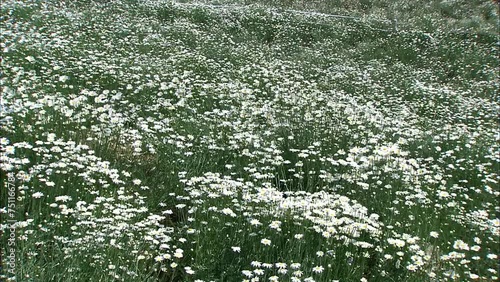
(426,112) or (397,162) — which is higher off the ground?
(397,162)

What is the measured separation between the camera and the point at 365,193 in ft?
14.3

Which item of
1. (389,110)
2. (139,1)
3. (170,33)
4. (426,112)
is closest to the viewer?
(389,110)

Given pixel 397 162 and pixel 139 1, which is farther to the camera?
pixel 139 1

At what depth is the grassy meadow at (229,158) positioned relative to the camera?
3.11 meters

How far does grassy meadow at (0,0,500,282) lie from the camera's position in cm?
311

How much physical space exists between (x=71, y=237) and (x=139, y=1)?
11429mm

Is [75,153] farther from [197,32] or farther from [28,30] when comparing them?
[197,32]

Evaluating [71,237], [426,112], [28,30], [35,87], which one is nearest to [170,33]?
[28,30]

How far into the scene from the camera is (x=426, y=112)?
25.5 ft

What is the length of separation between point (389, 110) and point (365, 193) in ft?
11.0

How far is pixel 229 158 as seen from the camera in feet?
16.1

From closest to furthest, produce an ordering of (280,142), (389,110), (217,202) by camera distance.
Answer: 1. (217,202)
2. (280,142)
3. (389,110)

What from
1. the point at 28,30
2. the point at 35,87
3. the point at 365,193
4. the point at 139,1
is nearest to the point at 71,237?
the point at 365,193

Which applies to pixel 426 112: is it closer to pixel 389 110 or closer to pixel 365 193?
pixel 389 110
